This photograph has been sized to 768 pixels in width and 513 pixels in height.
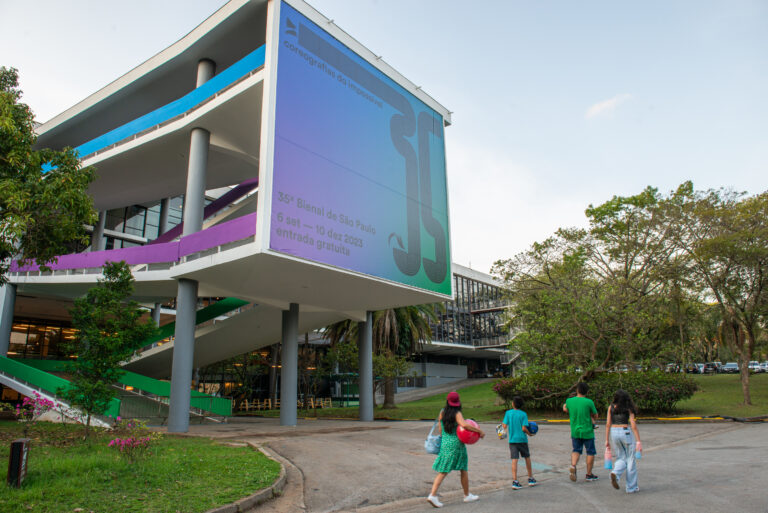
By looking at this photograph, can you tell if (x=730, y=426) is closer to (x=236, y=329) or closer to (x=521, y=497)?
(x=521, y=497)

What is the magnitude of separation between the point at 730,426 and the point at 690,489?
12.3m

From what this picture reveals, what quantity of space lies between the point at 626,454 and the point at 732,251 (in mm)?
18989

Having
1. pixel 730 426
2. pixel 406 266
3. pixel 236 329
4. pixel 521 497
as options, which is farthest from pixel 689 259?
pixel 236 329

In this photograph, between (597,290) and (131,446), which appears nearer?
(131,446)

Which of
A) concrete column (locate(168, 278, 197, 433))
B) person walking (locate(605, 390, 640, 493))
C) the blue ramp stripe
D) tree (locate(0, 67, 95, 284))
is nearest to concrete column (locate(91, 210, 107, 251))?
the blue ramp stripe

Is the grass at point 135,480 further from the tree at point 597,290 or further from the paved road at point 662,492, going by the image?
the tree at point 597,290

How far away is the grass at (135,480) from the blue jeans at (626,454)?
219 inches

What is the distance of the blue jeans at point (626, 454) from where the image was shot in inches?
283

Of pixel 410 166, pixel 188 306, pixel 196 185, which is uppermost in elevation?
pixel 410 166

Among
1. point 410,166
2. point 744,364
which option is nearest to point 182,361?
point 410,166

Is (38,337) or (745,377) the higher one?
(38,337)

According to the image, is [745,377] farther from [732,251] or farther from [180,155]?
[180,155]

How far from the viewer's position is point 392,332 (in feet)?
104

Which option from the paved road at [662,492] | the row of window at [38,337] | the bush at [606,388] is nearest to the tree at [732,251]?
the bush at [606,388]
